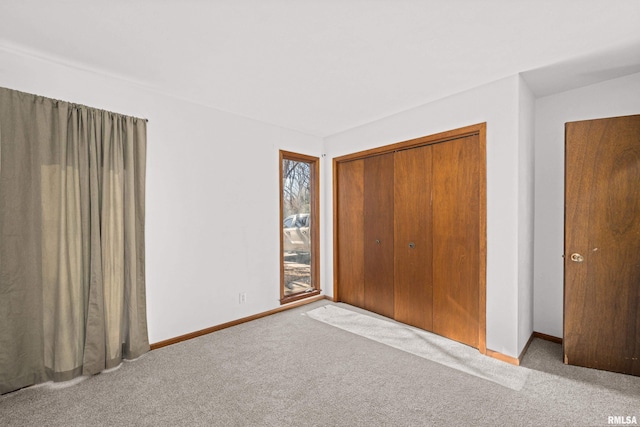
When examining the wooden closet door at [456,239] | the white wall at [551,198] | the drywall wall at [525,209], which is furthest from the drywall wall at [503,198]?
the white wall at [551,198]

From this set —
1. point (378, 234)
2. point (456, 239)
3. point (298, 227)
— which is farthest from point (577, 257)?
point (298, 227)

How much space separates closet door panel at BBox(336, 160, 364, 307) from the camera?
3.89 m

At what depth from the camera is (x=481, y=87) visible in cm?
264

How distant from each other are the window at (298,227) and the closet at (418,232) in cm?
35

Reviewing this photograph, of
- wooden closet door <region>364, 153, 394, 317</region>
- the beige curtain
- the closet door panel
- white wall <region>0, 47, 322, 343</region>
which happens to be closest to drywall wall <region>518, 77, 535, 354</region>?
wooden closet door <region>364, 153, 394, 317</region>

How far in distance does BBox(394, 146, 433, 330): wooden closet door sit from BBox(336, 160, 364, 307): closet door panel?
A: 0.58 meters

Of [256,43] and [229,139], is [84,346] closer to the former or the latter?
[229,139]

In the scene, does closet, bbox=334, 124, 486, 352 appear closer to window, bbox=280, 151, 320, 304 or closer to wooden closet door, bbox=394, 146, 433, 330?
wooden closet door, bbox=394, 146, 433, 330

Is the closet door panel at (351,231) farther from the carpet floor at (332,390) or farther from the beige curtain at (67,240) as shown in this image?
the beige curtain at (67,240)

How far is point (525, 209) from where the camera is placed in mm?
2619

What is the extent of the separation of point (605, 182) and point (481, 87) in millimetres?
1266

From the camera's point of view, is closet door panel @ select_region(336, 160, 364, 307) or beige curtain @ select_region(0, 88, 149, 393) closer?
beige curtain @ select_region(0, 88, 149, 393)

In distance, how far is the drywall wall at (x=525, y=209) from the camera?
2.47 meters

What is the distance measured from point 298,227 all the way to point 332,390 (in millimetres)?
2381
